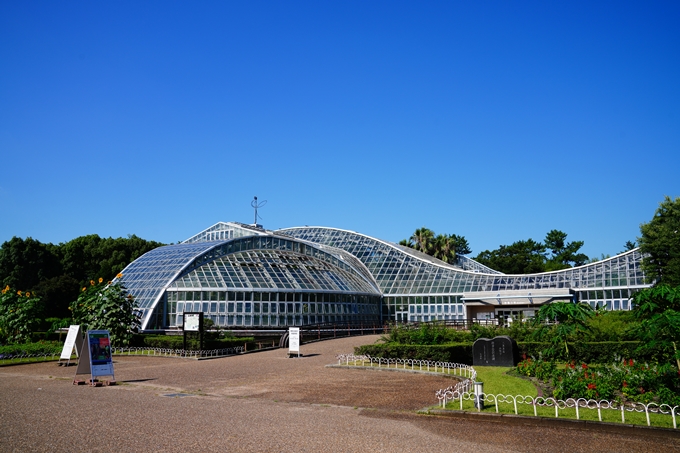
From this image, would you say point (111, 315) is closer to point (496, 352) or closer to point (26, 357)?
point (26, 357)

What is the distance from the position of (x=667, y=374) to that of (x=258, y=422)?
1249cm

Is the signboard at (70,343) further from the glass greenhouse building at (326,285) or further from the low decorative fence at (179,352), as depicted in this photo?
the glass greenhouse building at (326,285)

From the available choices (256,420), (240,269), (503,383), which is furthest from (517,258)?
(256,420)

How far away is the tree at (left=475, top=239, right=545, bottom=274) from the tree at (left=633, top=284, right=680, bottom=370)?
286 ft

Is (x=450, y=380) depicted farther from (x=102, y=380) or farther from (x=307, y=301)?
(x=307, y=301)

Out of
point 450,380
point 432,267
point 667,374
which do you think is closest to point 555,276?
point 432,267

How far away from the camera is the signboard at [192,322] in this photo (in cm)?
3419

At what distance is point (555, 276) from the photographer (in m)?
57.4

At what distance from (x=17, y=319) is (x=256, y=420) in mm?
31958

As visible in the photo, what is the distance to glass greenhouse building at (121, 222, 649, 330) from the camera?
45.6 meters

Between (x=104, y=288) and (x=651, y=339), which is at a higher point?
(x=104, y=288)

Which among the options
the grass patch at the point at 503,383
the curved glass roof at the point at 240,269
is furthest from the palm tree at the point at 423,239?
the grass patch at the point at 503,383

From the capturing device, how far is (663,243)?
45188 mm

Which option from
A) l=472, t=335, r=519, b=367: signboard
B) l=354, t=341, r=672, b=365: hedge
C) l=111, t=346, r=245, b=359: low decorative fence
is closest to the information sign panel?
l=111, t=346, r=245, b=359: low decorative fence
